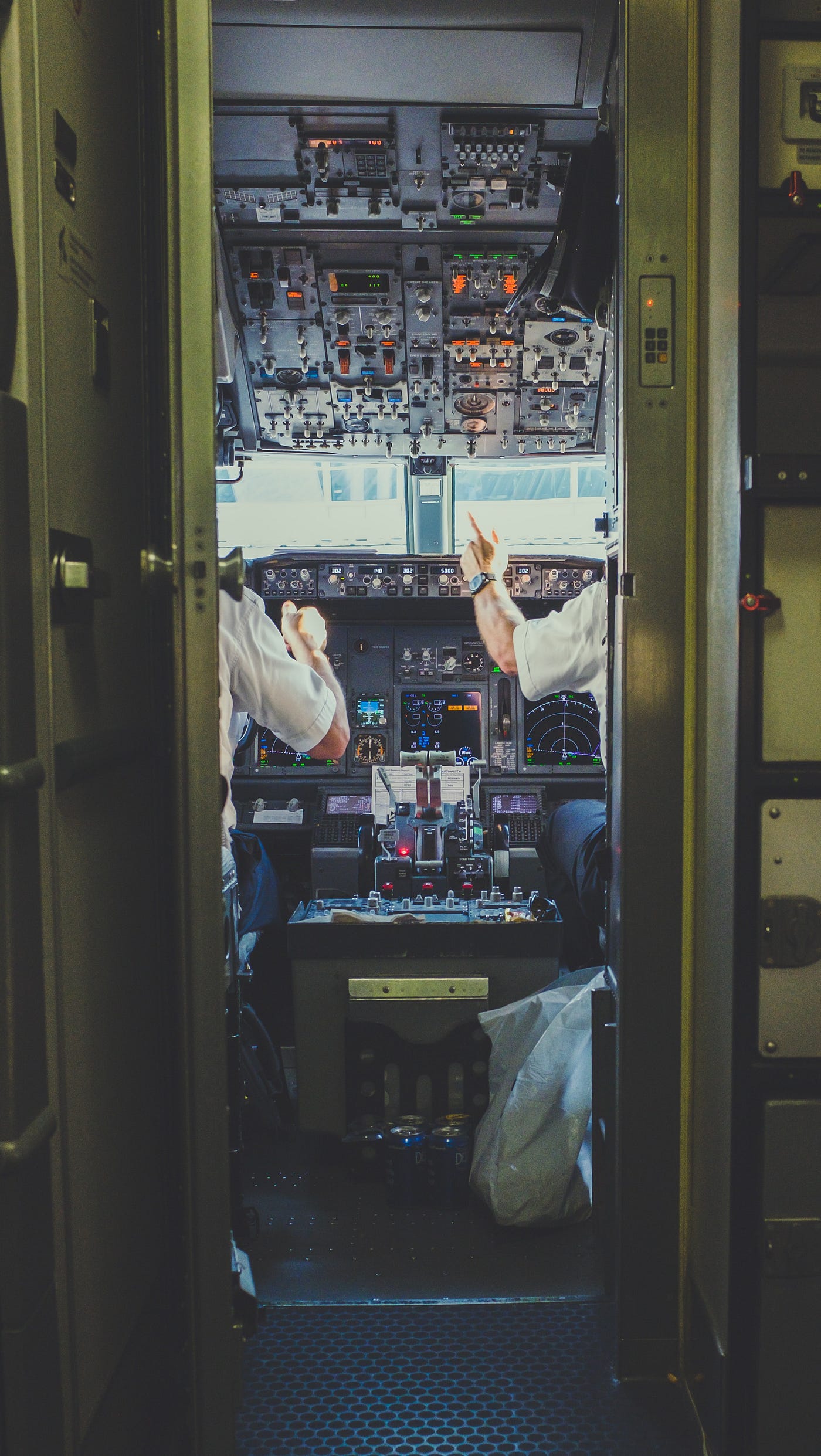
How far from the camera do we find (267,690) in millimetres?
2539

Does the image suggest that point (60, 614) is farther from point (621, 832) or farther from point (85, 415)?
point (621, 832)

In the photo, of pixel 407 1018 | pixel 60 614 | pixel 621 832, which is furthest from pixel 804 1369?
pixel 60 614

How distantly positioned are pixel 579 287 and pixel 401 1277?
214 centimetres

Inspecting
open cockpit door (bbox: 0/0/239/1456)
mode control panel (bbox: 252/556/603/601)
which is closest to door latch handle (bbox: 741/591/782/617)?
open cockpit door (bbox: 0/0/239/1456)

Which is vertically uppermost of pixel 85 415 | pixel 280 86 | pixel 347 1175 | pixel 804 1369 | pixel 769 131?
pixel 280 86

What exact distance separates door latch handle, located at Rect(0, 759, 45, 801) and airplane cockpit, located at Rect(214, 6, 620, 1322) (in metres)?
1.08

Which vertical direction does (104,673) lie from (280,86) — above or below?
below

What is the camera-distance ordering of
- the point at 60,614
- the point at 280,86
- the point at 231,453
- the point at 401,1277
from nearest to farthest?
the point at 60,614
the point at 401,1277
the point at 280,86
the point at 231,453

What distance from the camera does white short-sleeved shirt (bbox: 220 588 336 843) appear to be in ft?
8.02

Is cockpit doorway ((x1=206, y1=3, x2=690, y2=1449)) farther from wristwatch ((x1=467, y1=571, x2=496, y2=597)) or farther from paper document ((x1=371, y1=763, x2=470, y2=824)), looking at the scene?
wristwatch ((x1=467, y1=571, x2=496, y2=597))

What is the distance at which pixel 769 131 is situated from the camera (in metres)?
1.51

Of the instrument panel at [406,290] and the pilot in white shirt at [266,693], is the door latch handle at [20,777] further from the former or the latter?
the instrument panel at [406,290]

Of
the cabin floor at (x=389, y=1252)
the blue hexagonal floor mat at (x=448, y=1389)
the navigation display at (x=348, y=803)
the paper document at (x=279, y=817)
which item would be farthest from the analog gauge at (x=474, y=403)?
the blue hexagonal floor mat at (x=448, y=1389)

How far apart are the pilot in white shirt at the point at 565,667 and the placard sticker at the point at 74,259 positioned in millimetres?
1173
